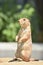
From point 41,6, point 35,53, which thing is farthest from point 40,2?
point 35,53

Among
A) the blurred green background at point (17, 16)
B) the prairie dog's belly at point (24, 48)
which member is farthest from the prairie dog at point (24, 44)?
the blurred green background at point (17, 16)

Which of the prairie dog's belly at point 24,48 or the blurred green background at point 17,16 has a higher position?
the blurred green background at point 17,16

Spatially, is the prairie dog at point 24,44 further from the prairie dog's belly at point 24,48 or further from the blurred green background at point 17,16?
the blurred green background at point 17,16

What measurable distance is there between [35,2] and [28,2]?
0.33ft

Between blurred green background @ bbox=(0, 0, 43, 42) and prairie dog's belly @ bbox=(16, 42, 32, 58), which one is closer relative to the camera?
Result: prairie dog's belly @ bbox=(16, 42, 32, 58)

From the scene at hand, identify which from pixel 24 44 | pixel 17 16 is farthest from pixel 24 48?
pixel 17 16

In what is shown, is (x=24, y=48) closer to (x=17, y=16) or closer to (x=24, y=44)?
(x=24, y=44)

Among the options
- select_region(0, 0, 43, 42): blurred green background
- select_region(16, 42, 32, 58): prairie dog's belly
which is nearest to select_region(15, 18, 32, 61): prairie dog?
select_region(16, 42, 32, 58): prairie dog's belly

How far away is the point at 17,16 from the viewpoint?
422cm

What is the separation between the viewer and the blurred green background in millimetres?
4125

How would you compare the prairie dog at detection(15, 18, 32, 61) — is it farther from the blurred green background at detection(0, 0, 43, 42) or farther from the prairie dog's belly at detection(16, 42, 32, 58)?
the blurred green background at detection(0, 0, 43, 42)

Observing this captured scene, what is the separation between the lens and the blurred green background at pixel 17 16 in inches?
162

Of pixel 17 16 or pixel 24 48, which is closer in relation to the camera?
pixel 24 48

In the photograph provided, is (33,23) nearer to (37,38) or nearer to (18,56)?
(37,38)
